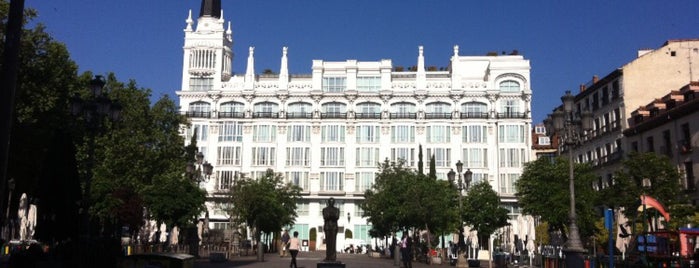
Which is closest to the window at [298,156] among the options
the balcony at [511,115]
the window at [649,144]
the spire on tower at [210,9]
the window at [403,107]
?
the window at [403,107]

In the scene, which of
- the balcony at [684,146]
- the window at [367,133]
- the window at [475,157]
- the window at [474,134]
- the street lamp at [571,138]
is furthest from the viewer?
the window at [367,133]

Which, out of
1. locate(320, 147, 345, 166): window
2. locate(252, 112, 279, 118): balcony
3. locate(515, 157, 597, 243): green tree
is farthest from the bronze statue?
locate(252, 112, 279, 118): balcony

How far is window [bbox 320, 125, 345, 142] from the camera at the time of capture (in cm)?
7494

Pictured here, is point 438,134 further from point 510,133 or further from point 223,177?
point 223,177

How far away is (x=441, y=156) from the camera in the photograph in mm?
73438

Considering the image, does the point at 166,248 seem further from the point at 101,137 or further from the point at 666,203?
the point at 666,203

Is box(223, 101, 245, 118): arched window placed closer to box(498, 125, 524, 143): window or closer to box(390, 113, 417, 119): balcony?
box(390, 113, 417, 119): balcony

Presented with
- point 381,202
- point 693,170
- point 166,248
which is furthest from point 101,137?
point 693,170

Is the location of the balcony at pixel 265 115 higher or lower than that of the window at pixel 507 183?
higher

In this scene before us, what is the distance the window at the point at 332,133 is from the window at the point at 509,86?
1951cm

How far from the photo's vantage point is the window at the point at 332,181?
242ft

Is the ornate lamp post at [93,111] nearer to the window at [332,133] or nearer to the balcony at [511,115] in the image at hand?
the window at [332,133]

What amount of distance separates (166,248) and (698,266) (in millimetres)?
24798

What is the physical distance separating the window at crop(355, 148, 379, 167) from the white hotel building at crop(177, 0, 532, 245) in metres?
0.12
